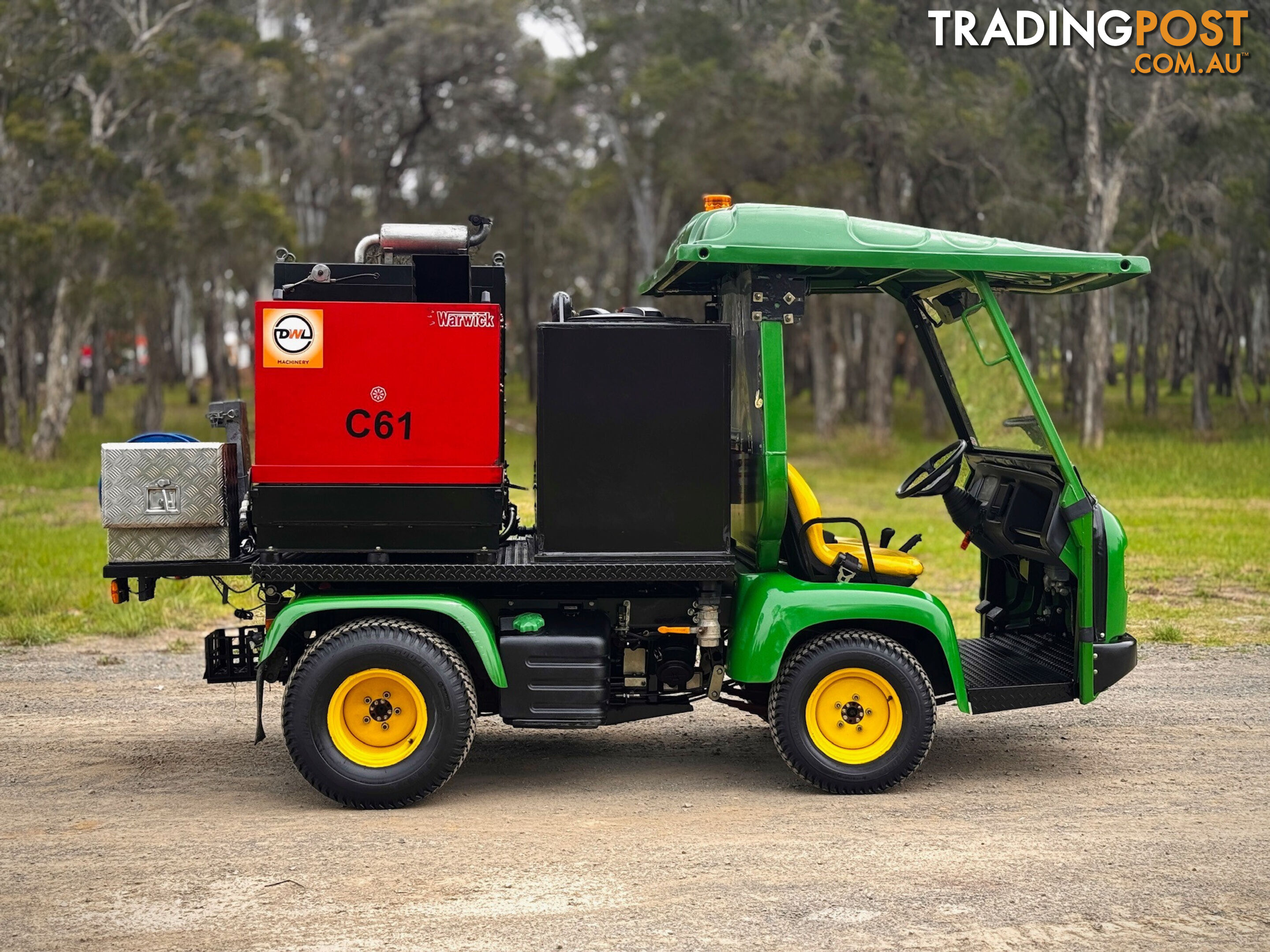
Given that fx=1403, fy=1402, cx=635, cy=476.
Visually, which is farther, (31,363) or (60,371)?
(31,363)

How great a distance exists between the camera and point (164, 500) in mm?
6379

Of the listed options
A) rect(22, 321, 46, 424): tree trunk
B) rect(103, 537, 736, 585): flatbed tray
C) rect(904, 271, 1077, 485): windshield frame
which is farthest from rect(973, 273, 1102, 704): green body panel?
rect(22, 321, 46, 424): tree trunk

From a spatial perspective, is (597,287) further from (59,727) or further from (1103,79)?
(59,727)

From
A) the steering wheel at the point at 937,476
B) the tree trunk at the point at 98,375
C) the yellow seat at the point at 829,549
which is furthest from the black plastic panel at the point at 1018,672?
the tree trunk at the point at 98,375

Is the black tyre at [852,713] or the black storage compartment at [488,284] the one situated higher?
the black storage compartment at [488,284]

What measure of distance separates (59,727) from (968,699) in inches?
195

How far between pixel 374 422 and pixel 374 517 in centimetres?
43

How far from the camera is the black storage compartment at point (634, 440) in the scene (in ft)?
20.6

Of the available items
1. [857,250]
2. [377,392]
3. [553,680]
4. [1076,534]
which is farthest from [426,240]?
[1076,534]

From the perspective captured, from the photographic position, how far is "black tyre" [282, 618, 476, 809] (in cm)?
626

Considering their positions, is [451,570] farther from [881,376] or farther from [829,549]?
[881,376]

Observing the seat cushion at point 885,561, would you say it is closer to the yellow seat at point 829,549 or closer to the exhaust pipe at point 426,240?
the yellow seat at point 829,549

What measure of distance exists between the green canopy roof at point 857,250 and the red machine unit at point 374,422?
1.08 meters

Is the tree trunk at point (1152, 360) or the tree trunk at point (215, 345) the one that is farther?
the tree trunk at point (215, 345)
